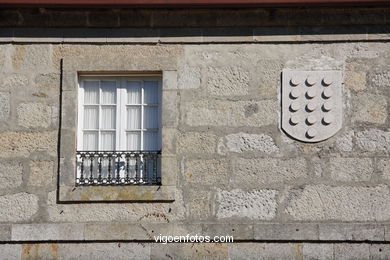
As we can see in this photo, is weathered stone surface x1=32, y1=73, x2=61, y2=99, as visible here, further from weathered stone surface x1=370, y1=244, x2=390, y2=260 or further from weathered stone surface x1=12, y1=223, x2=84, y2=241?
weathered stone surface x1=370, y1=244, x2=390, y2=260

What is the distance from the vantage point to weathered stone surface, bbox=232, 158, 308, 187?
8344 millimetres

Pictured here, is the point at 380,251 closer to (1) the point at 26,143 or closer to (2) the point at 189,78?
(2) the point at 189,78

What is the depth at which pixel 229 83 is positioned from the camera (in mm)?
8523

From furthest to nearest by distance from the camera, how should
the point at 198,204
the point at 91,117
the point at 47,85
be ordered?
the point at 91,117, the point at 47,85, the point at 198,204

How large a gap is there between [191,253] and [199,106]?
1440 millimetres

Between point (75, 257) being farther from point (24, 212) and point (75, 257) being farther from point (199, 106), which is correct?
point (199, 106)

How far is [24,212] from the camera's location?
27.4 feet

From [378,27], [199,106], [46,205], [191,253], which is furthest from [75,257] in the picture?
[378,27]

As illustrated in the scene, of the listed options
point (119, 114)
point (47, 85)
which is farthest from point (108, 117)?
point (47, 85)

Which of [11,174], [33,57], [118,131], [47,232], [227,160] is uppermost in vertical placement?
[33,57]

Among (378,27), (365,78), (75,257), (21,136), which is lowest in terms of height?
(75,257)

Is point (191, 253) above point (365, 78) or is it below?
below

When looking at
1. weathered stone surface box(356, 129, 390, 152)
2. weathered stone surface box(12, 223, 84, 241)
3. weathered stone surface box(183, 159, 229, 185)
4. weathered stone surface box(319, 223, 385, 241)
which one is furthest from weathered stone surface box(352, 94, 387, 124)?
weathered stone surface box(12, 223, 84, 241)

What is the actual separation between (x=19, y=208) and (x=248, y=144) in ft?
7.60
